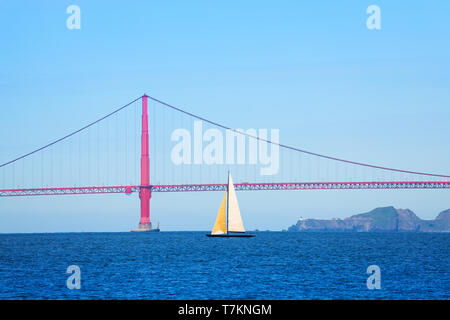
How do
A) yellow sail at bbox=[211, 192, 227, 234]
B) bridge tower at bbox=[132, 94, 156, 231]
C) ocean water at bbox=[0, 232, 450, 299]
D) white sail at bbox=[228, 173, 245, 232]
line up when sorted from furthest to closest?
bridge tower at bbox=[132, 94, 156, 231] → yellow sail at bbox=[211, 192, 227, 234] → white sail at bbox=[228, 173, 245, 232] → ocean water at bbox=[0, 232, 450, 299]

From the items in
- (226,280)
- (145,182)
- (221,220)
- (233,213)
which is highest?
(145,182)

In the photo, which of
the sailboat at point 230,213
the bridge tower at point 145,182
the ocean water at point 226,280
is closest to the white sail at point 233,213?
the sailboat at point 230,213

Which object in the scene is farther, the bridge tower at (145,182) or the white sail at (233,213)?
the bridge tower at (145,182)

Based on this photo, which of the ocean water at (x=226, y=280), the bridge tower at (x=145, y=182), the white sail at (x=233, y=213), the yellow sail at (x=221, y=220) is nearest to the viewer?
the ocean water at (x=226, y=280)

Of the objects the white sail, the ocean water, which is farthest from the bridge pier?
the ocean water

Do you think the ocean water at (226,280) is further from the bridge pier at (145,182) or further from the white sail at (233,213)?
the bridge pier at (145,182)

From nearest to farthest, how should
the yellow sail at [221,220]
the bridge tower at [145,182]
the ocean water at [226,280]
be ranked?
the ocean water at [226,280], the yellow sail at [221,220], the bridge tower at [145,182]

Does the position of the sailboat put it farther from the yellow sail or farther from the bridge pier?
the bridge pier

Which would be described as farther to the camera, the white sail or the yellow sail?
the yellow sail

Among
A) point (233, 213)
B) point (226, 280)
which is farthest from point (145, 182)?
point (226, 280)

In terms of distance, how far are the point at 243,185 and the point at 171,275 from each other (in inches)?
2343

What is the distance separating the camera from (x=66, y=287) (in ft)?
83.7

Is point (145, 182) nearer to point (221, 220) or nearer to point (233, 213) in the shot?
point (221, 220)
